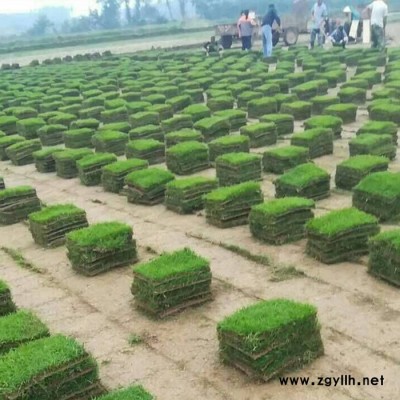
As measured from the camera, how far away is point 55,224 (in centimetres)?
864

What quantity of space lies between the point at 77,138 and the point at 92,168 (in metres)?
3.02

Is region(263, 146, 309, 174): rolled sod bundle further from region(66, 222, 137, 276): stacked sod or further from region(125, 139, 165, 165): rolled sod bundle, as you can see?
region(66, 222, 137, 276): stacked sod

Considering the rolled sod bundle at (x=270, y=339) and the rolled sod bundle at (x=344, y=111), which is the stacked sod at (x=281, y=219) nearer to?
the rolled sod bundle at (x=270, y=339)

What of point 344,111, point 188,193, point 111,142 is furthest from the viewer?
point 344,111

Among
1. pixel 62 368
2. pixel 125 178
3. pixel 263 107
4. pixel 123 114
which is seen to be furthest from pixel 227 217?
pixel 123 114

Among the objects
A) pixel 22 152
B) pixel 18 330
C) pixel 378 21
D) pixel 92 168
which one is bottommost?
pixel 22 152

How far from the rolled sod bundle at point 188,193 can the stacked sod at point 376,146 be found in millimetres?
2846

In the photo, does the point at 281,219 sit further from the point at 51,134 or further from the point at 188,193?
the point at 51,134

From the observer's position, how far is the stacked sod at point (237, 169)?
10164mm

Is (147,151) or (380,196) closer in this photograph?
(380,196)

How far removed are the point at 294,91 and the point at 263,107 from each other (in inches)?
72.6

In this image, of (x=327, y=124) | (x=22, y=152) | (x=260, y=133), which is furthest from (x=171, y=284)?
(x=22, y=152)

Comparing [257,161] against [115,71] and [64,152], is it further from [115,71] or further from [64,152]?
[115,71]

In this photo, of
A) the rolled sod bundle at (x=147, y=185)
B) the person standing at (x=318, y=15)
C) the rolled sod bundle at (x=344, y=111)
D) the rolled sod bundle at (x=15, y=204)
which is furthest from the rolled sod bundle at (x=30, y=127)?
the person standing at (x=318, y=15)
